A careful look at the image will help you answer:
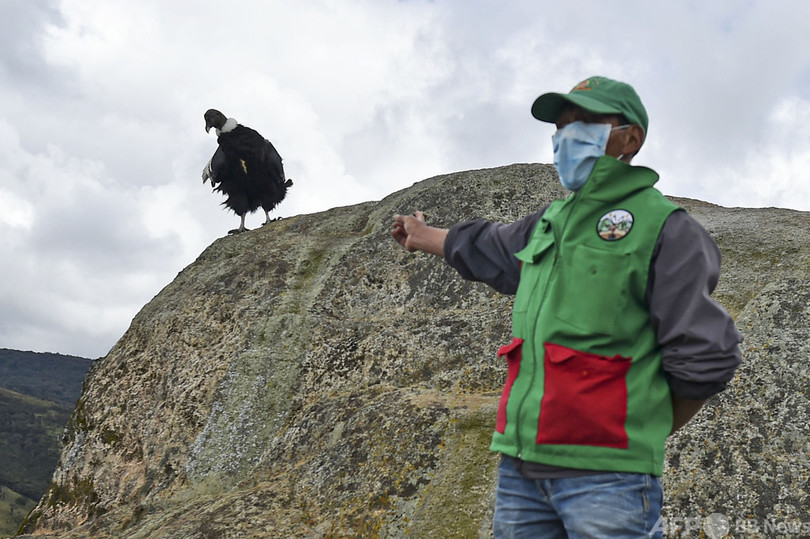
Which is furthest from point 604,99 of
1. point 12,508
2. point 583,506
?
point 12,508

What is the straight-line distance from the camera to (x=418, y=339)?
11727mm

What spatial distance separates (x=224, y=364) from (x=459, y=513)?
20.2 ft

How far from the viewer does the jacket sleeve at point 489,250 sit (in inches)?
173

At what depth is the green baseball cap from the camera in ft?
12.9

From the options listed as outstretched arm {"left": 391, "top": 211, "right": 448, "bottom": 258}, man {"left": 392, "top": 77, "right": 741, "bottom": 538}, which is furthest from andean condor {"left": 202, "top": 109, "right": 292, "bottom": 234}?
man {"left": 392, "top": 77, "right": 741, "bottom": 538}

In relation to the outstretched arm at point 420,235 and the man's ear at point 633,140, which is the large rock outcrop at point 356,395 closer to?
the outstretched arm at point 420,235

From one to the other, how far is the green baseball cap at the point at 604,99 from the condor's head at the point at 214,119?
17656 millimetres

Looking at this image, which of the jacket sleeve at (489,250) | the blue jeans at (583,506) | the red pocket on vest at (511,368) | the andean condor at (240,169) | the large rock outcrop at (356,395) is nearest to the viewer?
the blue jeans at (583,506)

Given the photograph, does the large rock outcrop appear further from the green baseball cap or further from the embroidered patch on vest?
the green baseball cap

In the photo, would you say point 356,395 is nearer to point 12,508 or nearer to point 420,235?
point 420,235

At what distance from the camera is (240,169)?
67.1 ft

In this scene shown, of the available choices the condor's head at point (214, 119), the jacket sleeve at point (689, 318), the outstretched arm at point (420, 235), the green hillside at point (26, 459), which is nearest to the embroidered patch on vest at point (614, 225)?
the jacket sleeve at point (689, 318)

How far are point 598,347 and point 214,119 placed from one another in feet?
60.9

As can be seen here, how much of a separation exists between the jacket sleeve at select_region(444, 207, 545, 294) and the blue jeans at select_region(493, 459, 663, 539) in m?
1.15
